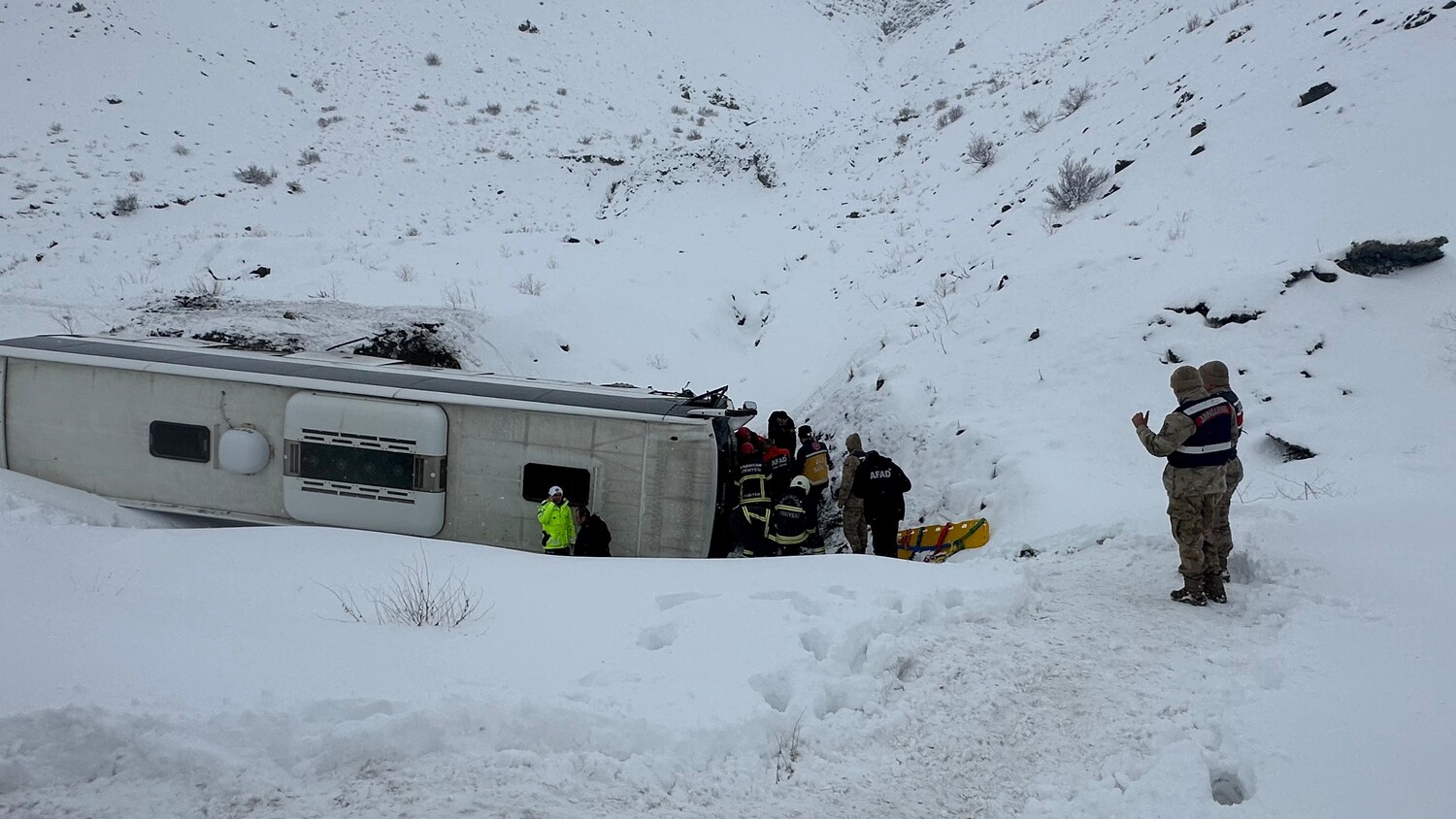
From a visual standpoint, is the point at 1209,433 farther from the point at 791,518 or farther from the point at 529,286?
the point at 529,286

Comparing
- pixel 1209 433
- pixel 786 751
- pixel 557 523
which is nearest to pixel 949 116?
pixel 1209 433

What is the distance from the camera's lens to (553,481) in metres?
8.70

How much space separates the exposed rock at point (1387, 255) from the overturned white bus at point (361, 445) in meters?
8.47

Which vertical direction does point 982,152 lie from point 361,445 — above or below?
above

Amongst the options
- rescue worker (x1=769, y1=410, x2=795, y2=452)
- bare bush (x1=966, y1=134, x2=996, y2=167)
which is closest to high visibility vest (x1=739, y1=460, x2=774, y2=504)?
rescue worker (x1=769, y1=410, x2=795, y2=452)

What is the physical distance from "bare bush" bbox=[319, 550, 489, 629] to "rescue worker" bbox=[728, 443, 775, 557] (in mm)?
3673

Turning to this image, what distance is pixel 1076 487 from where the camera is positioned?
8898 mm

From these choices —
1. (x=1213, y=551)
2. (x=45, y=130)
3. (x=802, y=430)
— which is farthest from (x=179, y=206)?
(x=1213, y=551)

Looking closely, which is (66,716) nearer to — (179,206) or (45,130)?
(179,206)

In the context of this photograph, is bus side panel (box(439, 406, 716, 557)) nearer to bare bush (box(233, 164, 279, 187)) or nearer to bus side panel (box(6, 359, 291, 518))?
bus side panel (box(6, 359, 291, 518))

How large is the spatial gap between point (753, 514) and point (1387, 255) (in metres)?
8.84

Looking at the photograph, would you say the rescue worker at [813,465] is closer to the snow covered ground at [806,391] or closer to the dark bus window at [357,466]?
the snow covered ground at [806,391]

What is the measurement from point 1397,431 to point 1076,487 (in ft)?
10.9

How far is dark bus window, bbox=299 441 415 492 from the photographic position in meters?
8.62
